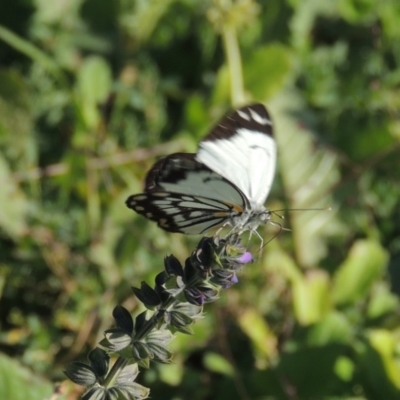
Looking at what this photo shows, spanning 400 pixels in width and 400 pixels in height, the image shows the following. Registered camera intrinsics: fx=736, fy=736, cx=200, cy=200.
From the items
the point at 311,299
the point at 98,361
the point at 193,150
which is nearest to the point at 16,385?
the point at 98,361

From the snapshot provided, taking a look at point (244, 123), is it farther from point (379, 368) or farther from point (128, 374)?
point (379, 368)

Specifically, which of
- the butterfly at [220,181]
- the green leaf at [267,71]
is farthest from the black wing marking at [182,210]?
the green leaf at [267,71]

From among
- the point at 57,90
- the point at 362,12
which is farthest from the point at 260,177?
the point at 362,12

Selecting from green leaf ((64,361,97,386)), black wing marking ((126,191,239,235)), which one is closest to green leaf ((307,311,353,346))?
black wing marking ((126,191,239,235))

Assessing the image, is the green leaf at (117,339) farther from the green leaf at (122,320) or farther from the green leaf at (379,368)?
the green leaf at (379,368)

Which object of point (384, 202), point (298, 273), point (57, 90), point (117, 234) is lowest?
point (117, 234)

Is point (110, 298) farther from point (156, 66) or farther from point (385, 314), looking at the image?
point (156, 66)

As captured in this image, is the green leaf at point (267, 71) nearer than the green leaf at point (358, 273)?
No
